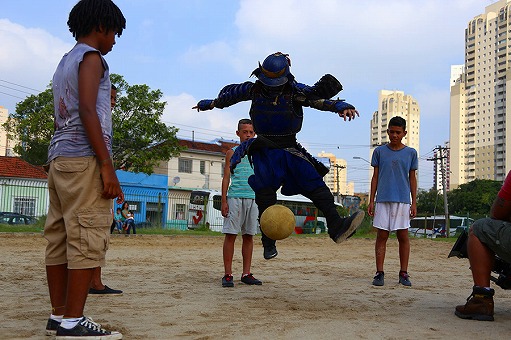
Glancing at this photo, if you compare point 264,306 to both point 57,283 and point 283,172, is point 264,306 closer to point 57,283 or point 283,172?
point 283,172

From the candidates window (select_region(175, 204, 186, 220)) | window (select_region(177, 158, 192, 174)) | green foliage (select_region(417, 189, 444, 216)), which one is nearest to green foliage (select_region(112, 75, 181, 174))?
window (select_region(175, 204, 186, 220))

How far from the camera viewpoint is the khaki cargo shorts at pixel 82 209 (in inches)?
142

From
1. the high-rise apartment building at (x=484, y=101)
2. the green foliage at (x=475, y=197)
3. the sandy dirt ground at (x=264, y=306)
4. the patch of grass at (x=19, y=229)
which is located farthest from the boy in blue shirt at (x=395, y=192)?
the high-rise apartment building at (x=484, y=101)

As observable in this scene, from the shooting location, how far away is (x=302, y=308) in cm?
496

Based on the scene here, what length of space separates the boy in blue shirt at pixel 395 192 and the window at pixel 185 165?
47.3 m

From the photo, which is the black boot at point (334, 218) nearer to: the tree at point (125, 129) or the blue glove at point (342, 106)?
the blue glove at point (342, 106)

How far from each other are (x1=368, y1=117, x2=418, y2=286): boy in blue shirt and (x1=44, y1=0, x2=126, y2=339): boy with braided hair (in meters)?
4.41

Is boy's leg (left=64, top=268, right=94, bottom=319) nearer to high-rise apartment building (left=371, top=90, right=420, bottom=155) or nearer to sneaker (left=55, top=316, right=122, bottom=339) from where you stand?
sneaker (left=55, top=316, right=122, bottom=339)

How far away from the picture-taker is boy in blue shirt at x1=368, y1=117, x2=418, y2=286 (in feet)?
23.9

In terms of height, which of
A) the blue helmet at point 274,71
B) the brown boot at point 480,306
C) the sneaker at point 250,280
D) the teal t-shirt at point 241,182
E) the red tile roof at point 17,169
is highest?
the red tile roof at point 17,169

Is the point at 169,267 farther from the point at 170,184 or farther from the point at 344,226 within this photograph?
the point at 170,184

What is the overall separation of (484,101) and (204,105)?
107095mm

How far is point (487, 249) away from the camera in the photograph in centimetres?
456

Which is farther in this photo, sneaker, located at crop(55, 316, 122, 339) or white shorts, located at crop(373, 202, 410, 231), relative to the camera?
white shorts, located at crop(373, 202, 410, 231)
